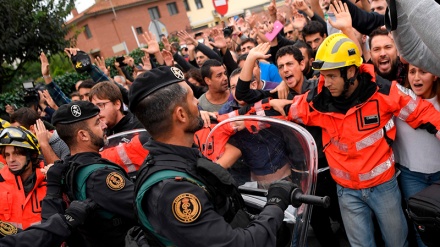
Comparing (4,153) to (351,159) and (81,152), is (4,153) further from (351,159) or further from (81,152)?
(351,159)

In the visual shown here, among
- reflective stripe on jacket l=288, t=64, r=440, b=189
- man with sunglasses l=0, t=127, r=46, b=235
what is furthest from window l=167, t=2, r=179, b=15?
reflective stripe on jacket l=288, t=64, r=440, b=189

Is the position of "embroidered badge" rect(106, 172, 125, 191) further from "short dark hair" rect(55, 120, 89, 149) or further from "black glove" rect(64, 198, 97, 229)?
"short dark hair" rect(55, 120, 89, 149)

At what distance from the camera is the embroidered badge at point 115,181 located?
7.47 feet

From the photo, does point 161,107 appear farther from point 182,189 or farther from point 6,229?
point 6,229

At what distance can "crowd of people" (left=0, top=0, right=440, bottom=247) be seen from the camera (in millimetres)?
1520

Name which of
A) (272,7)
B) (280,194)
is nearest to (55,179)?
(280,194)

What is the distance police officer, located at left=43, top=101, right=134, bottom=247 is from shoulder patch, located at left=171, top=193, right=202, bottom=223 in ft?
2.95

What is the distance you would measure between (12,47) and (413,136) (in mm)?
10698

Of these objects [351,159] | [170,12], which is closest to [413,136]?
[351,159]

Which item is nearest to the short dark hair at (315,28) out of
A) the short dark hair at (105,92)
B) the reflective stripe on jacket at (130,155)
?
the short dark hair at (105,92)

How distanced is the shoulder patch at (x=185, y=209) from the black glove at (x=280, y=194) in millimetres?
404

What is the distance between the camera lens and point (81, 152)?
263cm

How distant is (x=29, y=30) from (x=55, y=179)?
32.3 feet

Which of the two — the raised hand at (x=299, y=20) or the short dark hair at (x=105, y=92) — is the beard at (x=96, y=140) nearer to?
the short dark hair at (x=105, y=92)
